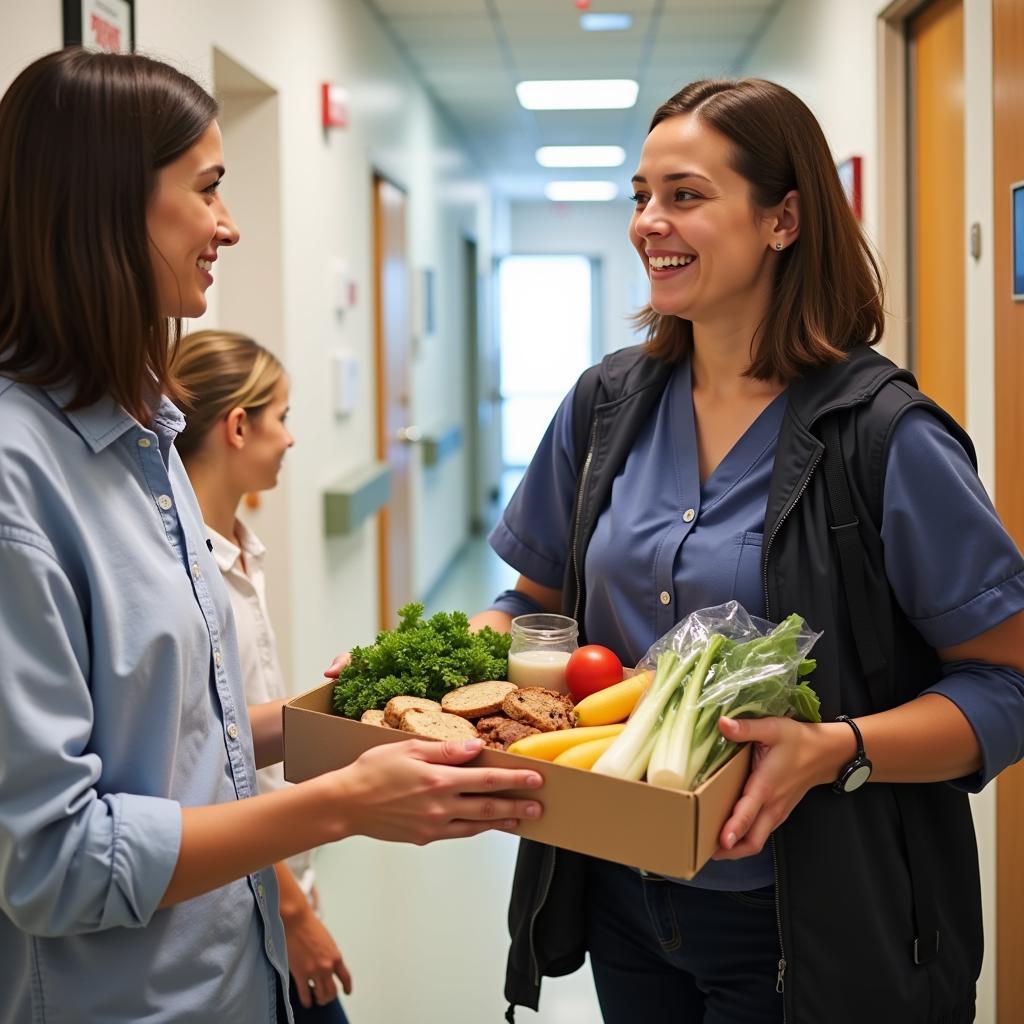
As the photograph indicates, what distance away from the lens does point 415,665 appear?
1.41m

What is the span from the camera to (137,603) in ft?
3.51

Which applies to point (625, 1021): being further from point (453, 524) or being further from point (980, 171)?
point (453, 524)

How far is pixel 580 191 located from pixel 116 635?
467 inches

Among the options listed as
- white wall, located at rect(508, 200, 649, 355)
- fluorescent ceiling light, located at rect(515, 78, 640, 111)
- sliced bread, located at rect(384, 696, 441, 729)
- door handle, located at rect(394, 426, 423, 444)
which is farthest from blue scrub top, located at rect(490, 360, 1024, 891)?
white wall, located at rect(508, 200, 649, 355)

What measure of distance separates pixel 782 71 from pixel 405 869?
12.5ft

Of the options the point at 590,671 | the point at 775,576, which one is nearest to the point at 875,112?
the point at 775,576

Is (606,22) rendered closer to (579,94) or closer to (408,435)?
(579,94)

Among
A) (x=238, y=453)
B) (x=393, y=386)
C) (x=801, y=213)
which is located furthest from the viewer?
(x=393, y=386)

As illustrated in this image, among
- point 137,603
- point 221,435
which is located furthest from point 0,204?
point 221,435

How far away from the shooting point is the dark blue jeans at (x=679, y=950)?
1395 mm

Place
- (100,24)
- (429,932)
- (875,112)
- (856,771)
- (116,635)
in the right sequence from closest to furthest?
1. (116,635)
2. (856,771)
3. (100,24)
4. (429,932)
5. (875,112)

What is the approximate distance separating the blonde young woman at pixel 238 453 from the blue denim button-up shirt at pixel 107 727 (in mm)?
793

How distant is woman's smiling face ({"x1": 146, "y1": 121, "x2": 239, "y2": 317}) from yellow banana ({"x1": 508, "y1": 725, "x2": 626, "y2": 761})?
57cm

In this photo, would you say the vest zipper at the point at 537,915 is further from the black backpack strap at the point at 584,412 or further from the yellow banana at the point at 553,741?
the black backpack strap at the point at 584,412
